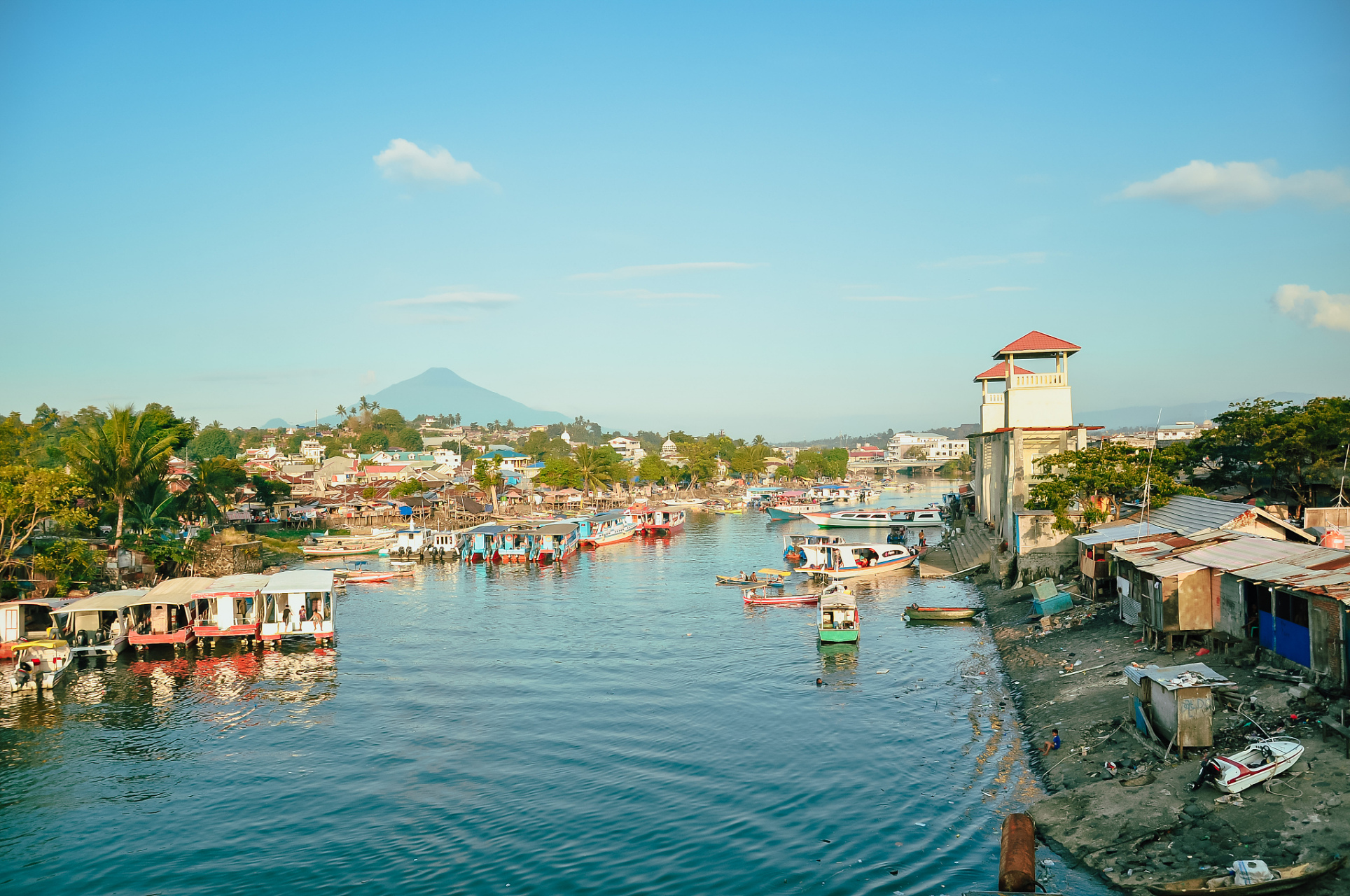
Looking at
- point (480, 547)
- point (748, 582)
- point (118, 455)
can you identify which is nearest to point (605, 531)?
point (480, 547)

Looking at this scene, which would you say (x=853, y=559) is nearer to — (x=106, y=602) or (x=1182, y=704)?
(x=1182, y=704)

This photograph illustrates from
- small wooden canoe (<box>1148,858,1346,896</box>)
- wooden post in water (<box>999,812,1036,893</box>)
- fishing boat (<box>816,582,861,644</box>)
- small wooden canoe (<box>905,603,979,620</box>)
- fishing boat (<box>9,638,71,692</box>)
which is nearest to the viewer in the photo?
small wooden canoe (<box>1148,858,1346,896</box>)

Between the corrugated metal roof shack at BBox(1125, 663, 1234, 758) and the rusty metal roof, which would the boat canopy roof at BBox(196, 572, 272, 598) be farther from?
the rusty metal roof

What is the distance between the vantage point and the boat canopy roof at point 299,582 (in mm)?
31859

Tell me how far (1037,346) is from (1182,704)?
27622 millimetres

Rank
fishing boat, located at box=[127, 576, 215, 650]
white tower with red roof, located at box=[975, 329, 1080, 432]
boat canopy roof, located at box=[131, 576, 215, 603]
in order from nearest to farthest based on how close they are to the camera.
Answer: fishing boat, located at box=[127, 576, 215, 650]
boat canopy roof, located at box=[131, 576, 215, 603]
white tower with red roof, located at box=[975, 329, 1080, 432]

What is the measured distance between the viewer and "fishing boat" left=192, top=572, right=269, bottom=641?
1244 inches

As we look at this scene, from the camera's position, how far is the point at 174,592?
1264 inches

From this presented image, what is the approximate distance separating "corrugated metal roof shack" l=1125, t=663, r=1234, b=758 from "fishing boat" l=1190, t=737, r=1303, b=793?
3.80 feet

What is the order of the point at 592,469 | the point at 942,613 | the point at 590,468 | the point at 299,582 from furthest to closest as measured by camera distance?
the point at 592,469 < the point at 590,468 < the point at 942,613 < the point at 299,582

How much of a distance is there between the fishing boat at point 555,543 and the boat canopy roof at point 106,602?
1085 inches

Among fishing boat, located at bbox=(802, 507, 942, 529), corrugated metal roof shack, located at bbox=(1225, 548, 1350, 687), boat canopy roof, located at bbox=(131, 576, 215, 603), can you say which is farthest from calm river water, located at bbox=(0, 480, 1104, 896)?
fishing boat, located at bbox=(802, 507, 942, 529)

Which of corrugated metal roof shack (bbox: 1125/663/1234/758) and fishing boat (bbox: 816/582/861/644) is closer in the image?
corrugated metal roof shack (bbox: 1125/663/1234/758)

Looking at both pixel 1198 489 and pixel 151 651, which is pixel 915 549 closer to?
pixel 1198 489
